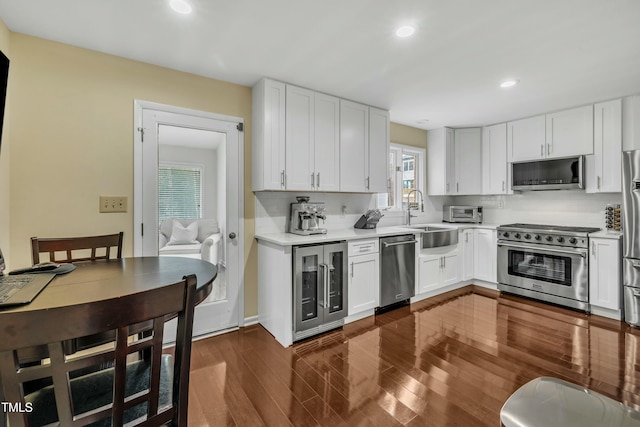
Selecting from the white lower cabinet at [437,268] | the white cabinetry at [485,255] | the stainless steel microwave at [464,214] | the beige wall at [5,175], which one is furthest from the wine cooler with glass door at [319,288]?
the stainless steel microwave at [464,214]

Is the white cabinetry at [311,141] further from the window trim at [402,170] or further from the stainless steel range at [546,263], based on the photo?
the stainless steel range at [546,263]

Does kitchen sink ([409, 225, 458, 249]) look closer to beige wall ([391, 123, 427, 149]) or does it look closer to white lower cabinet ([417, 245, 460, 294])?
white lower cabinet ([417, 245, 460, 294])

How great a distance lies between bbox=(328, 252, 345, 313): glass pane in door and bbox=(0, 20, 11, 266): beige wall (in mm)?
2439

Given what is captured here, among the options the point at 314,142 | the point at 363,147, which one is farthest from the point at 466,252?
the point at 314,142

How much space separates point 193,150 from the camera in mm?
2801

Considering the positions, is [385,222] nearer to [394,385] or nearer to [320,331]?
[320,331]

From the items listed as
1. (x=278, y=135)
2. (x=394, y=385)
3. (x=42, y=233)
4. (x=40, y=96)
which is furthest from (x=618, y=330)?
(x=40, y=96)

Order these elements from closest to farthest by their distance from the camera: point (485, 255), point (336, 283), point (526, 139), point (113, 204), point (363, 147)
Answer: point (113, 204)
point (336, 283)
point (363, 147)
point (526, 139)
point (485, 255)

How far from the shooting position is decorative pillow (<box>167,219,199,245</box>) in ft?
8.84

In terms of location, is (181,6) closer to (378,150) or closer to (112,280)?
(112,280)

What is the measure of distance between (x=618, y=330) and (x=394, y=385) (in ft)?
8.50

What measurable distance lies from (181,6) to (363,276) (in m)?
2.72

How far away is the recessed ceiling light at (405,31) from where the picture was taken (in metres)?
2.06

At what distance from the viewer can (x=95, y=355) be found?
798 millimetres
